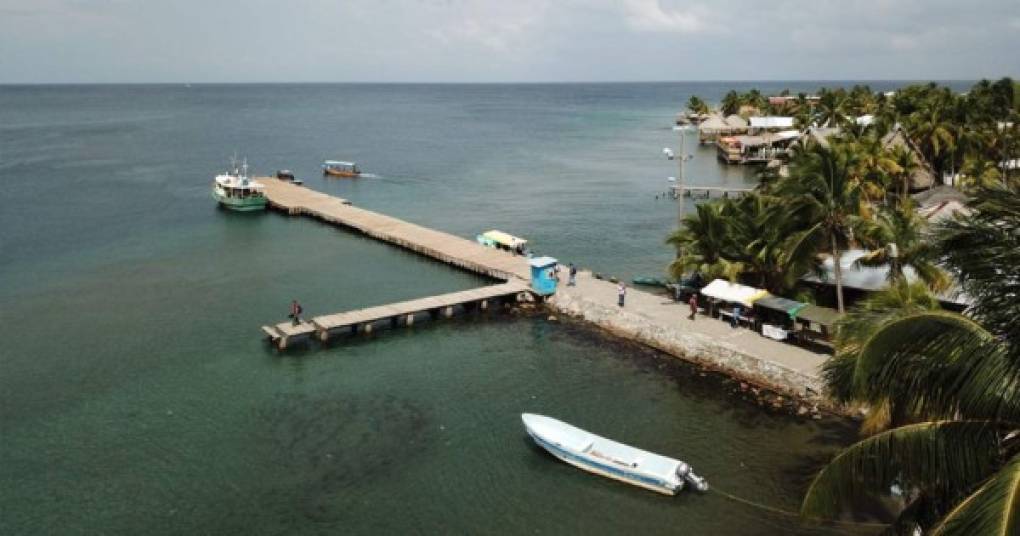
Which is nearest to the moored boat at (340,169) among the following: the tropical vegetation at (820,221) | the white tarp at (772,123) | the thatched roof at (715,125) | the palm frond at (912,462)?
the thatched roof at (715,125)

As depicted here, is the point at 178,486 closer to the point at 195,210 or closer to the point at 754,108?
the point at 195,210

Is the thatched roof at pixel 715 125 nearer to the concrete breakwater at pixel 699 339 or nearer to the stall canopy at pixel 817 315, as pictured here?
the concrete breakwater at pixel 699 339

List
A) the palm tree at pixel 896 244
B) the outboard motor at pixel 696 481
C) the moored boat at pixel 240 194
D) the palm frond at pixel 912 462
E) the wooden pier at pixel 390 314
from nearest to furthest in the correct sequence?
the palm frond at pixel 912 462, the outboard motor at pixel 696 481, the palm tree at pixel 896 244, the wooden pier at pixel 390 314, the moored boat at pixel 240 194

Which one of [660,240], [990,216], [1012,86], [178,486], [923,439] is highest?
[1012,86]

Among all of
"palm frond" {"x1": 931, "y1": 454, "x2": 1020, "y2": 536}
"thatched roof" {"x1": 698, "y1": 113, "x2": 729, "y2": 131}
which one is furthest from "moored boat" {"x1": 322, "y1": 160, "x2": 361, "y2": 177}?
"palm frond" {"x1": 931, "y1": 454, "x2": 1020, "y2": 536}

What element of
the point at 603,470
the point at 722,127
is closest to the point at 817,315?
the point at 603,470

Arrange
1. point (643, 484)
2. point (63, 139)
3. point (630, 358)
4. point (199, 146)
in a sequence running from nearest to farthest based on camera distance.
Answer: point (643, 484) → point (630, 358) → point (199, 146) → point (63, 139)

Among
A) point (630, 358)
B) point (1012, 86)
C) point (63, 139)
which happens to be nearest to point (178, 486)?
point (630, 358)
